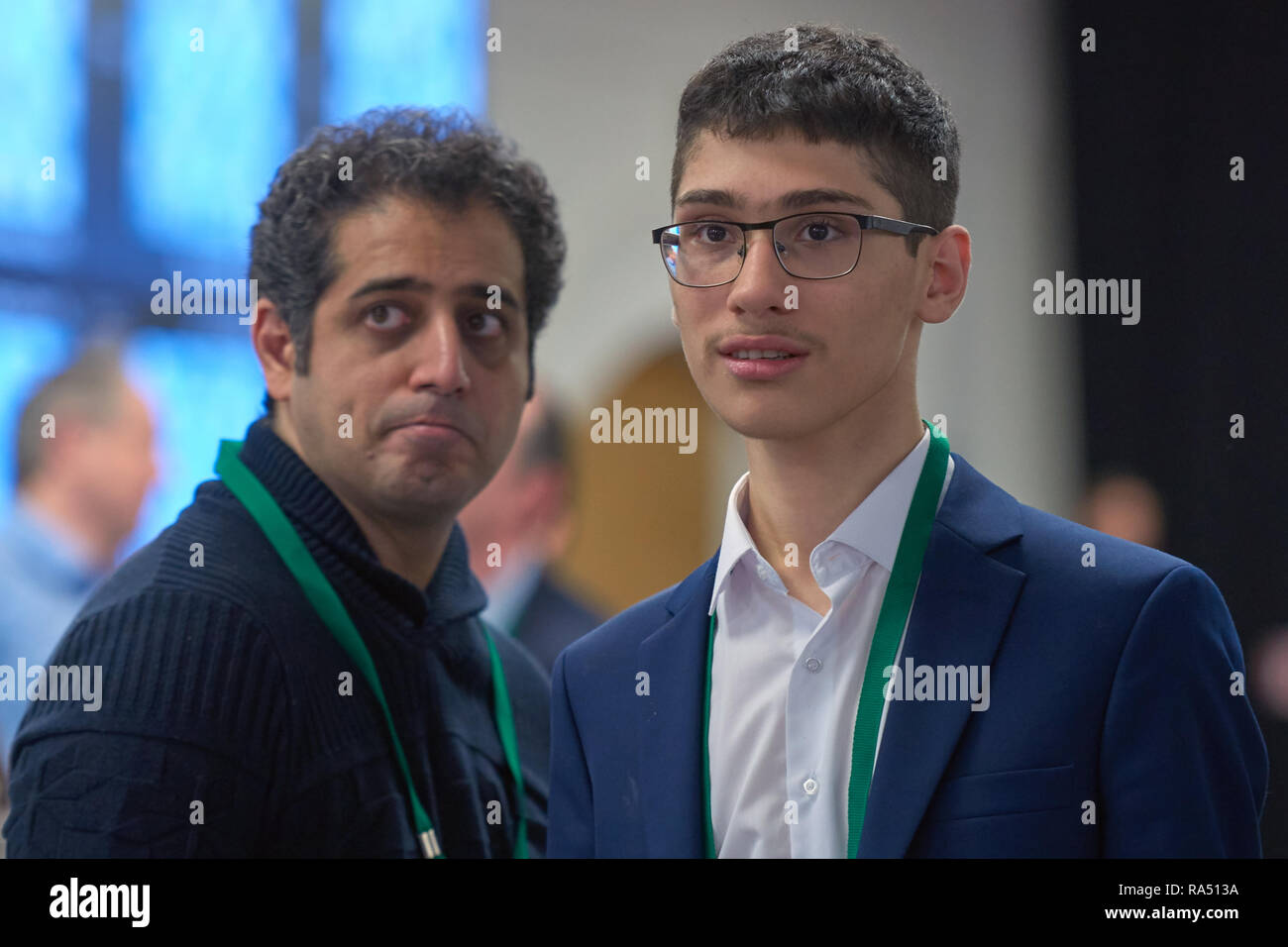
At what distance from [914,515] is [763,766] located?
0.39 metres

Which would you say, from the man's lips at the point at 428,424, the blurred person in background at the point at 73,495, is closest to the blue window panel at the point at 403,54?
the man's lips at the point at 428,424

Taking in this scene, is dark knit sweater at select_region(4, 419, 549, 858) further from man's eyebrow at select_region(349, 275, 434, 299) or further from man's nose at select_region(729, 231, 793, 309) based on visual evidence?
man's nose at select_region(729, 231, 793, 309)

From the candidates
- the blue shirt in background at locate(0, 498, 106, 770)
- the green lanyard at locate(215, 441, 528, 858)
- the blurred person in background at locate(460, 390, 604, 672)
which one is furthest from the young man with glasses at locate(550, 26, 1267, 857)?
the blue shirt in background at locate(0, 498, 106, 770)

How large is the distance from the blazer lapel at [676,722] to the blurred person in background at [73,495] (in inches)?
53.1

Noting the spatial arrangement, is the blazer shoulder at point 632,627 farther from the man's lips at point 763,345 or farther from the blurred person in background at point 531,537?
the blurred person in background at point 531,537

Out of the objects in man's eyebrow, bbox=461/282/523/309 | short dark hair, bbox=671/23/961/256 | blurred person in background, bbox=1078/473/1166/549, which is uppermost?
short dark hair, bbox=671/23/961/256

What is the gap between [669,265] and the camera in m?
1.69

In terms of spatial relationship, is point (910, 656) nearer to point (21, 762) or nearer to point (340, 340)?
point (340, 340)

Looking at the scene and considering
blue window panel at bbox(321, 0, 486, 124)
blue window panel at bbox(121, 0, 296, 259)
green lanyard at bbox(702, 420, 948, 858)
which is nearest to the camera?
green lanyard at bbox(702, 420, 948, 858)

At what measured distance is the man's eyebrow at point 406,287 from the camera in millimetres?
1990

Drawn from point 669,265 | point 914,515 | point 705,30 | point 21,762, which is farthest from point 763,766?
point 705,30

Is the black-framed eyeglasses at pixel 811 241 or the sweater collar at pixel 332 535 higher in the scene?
the black-framed eyeglasses at pixel 811 241

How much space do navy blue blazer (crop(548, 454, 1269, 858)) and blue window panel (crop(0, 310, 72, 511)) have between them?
215cm

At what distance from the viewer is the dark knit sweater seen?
1762mm
